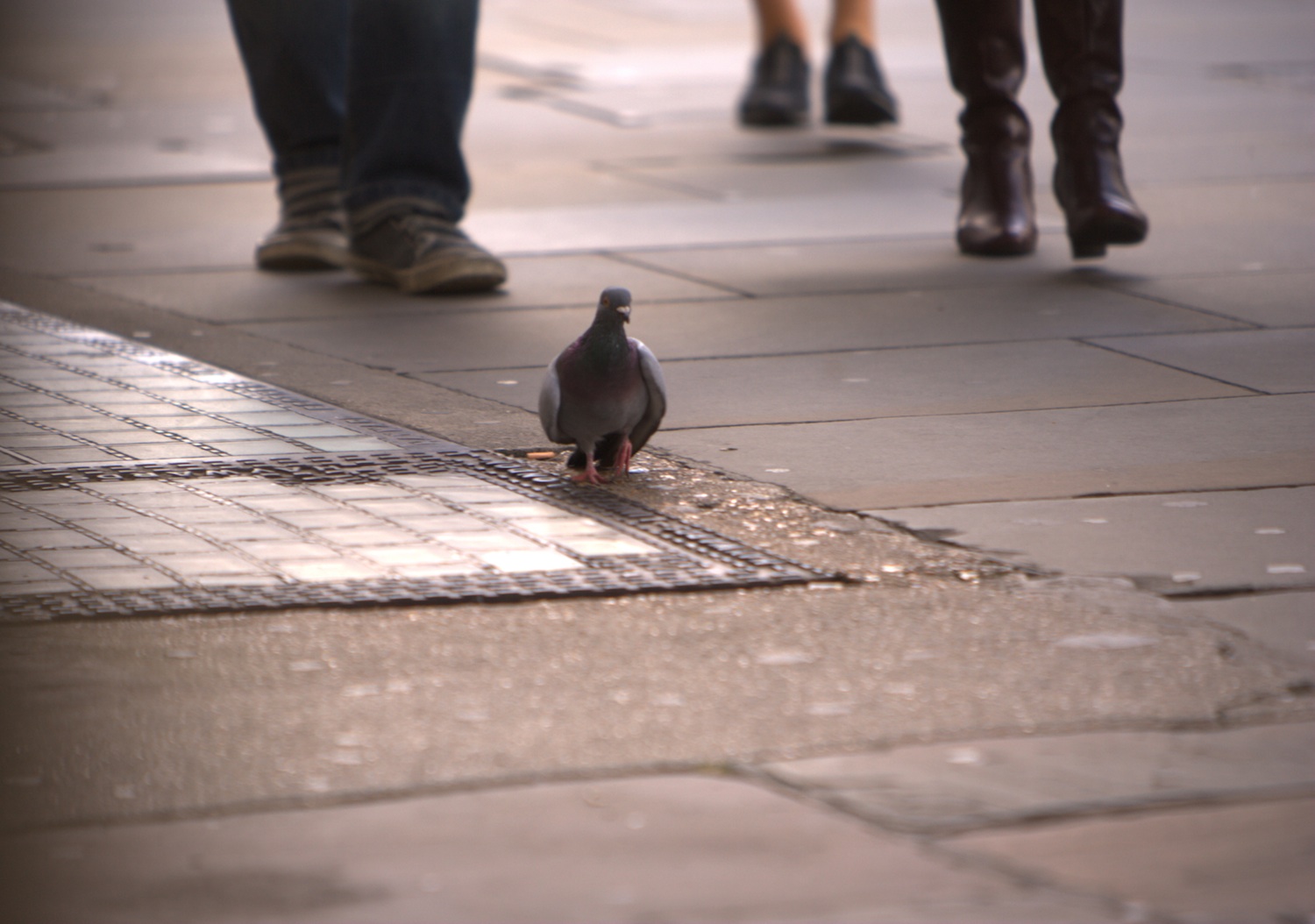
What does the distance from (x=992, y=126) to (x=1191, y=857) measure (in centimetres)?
397

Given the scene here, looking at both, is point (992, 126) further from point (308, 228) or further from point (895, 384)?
point (308, 228)

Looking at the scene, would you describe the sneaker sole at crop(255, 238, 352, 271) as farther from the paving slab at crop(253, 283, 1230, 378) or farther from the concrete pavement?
the paving slab at crop(253, 283, 1230, 378)

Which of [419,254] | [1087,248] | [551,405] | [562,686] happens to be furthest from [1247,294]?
[562,686]

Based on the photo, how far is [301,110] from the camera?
18.7 feet

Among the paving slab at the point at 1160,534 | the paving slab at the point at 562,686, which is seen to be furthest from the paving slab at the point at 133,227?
the paving slab at the point at 562,686

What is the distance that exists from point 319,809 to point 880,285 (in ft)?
11.4

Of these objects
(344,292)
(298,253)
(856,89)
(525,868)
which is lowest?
(525,868)

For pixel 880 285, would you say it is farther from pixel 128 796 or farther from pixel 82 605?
pixel 128 796

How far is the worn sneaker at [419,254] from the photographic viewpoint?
5.18 meters

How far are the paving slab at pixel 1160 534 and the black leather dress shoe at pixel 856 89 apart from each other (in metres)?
5.15

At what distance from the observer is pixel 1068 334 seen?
4.61 meters

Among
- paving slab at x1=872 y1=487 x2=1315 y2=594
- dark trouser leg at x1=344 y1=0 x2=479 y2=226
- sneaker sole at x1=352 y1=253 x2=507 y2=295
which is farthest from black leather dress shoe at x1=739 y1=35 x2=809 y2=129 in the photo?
paving slab at x1=872 y1=487 x2=1315 y2=594

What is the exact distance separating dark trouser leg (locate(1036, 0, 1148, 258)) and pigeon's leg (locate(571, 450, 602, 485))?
7.53ft

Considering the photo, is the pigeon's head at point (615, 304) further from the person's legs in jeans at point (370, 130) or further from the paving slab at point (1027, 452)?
the person's legs in jeans at point (370, 130)
